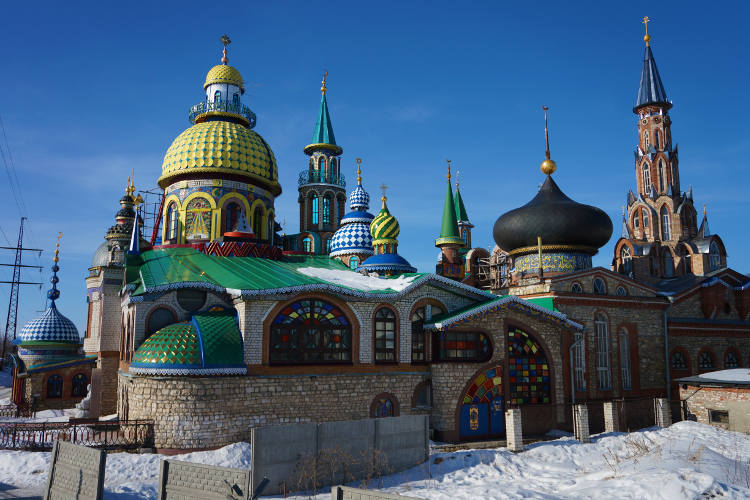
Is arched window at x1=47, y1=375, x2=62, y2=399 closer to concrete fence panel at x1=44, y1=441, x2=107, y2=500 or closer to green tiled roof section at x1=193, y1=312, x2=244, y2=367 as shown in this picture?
green tiled roof section at x1=193, y1=312, x2=244, y2=367

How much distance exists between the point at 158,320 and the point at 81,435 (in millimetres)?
3903

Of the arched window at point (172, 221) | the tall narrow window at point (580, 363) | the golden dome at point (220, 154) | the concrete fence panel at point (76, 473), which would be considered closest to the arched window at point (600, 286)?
the tall narrow window at point (580, 363)

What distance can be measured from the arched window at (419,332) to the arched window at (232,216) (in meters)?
8.48

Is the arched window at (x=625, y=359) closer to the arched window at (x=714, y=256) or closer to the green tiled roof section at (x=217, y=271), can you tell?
the green tiled roof section at (x=217, y=271)

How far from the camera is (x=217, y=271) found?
59.7ft

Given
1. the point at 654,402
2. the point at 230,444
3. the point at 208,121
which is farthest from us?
the point at 208,121

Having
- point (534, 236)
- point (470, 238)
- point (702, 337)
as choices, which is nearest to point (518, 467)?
point (534, 236)

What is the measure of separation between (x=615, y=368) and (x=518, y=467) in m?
9.68

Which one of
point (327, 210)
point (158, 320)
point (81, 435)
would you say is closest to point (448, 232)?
point (327, 210)

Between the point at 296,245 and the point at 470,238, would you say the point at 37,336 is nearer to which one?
the point at 296,245

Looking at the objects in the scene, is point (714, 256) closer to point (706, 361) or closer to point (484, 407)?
point (706, 361)

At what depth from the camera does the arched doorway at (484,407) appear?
17688mm

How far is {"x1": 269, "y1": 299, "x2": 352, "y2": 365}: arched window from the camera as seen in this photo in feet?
52.8

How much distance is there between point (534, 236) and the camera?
23438 mm
